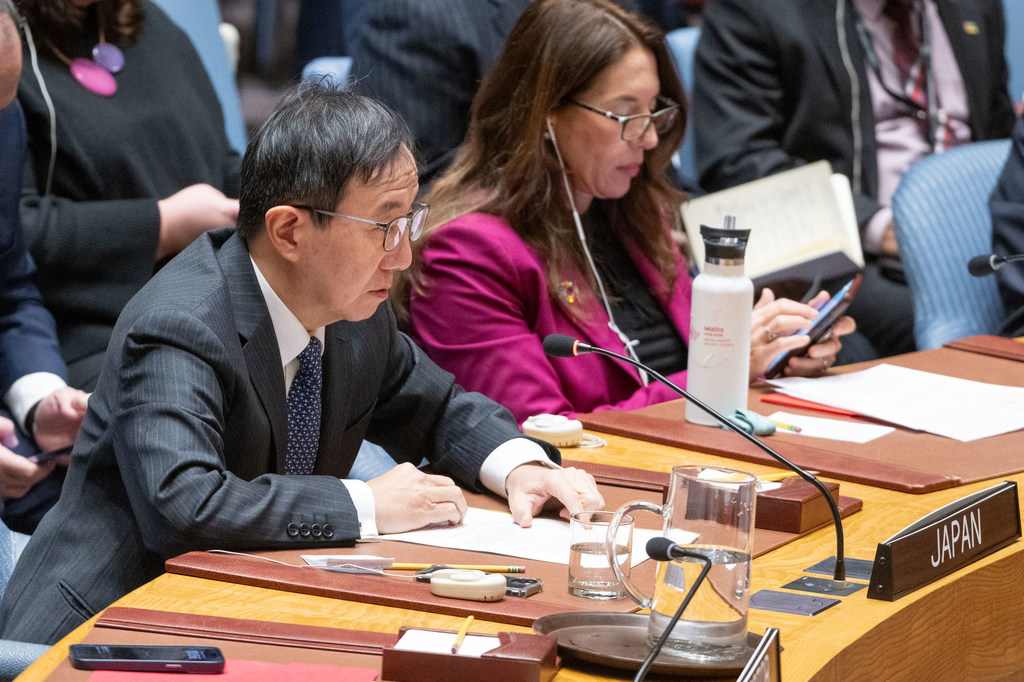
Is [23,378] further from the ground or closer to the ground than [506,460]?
closer to the ground

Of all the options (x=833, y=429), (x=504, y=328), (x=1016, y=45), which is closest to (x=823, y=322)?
(x=833, y=429)

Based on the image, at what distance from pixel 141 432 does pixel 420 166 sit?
0.59 meters

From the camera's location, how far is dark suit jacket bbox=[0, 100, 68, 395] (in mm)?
2412

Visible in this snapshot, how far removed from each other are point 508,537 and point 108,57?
1.72m

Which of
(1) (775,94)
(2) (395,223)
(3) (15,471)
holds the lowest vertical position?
(3) (15,471)

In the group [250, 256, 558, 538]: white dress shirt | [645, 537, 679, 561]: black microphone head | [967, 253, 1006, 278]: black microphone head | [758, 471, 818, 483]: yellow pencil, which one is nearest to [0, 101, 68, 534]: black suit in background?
[250, 256, 558, 538]: white dress shirt

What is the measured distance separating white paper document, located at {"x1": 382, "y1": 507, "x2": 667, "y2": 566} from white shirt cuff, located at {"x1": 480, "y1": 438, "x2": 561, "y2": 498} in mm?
91

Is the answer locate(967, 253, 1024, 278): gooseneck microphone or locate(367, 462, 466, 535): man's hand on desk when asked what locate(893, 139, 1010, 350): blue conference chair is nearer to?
locate(967, 253, 1024, 278): gooseneck microphone

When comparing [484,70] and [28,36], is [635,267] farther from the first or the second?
[28,36]

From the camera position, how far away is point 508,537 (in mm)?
1577

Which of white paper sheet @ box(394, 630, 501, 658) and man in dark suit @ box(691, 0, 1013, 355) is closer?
white paper sheet @ box(394, 630, 501, 658)

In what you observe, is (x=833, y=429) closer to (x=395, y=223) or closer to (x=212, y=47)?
(x=395, y=223)

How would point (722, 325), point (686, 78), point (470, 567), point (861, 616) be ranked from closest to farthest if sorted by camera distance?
point (861, 616), point (470, 567), point (722, 325), point (686, 78)

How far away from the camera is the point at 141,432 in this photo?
1.51 meters
